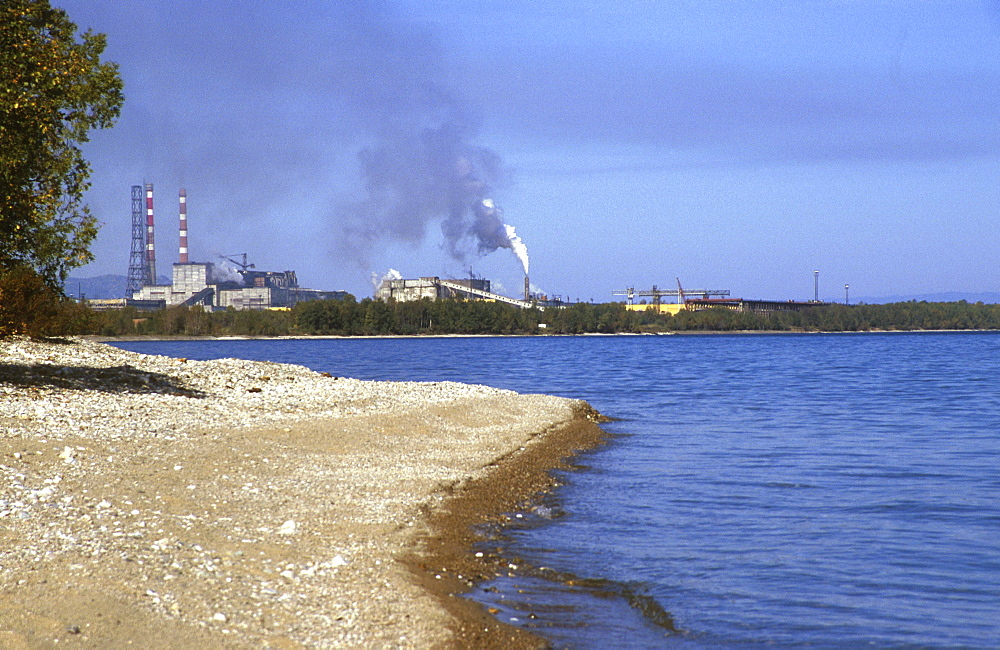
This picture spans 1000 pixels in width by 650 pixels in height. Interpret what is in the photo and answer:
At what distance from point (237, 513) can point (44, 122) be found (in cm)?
1199

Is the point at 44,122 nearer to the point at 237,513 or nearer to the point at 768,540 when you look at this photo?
the point at 237,513

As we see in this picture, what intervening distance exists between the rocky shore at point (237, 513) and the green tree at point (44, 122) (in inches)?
142

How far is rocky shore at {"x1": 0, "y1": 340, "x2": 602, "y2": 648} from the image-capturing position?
8.62 metres

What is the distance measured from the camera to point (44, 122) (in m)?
20.2

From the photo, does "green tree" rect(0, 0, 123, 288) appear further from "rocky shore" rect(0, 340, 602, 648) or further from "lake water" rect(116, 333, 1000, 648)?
"lake water" rect(116, 333, 1000, 648)

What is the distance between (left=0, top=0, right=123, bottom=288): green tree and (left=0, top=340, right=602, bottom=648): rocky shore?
11.9 feet

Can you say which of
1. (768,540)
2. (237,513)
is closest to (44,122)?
(237,513)

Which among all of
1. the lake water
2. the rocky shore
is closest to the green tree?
the rocky shore

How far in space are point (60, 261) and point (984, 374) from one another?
5886 cm

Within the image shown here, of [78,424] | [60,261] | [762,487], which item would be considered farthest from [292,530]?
[60,261]

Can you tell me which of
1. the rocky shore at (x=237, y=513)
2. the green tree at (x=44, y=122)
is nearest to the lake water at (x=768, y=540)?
the rocky shore at (x=237, y=513)

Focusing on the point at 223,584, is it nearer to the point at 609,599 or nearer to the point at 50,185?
the point at 609,599

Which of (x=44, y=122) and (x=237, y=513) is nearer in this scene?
(x=237, y=513)

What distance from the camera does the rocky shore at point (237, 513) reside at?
8617mm
